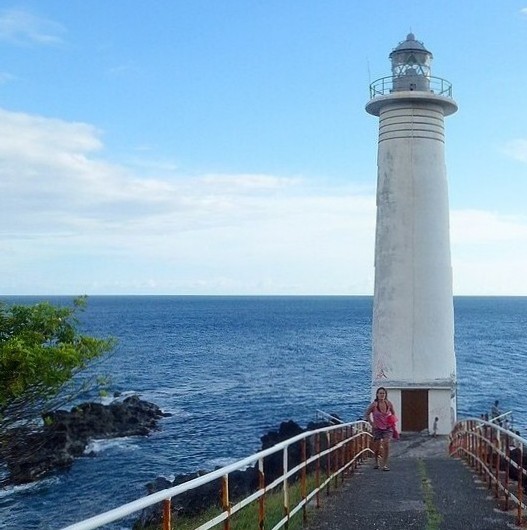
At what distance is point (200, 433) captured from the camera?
34.6m

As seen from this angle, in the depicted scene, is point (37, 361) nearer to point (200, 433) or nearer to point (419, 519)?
point (419, 519)

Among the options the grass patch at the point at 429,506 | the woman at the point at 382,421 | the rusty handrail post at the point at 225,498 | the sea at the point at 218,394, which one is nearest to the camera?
the rusty handrail post at the point at 225,498

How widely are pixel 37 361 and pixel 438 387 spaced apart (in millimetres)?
11555

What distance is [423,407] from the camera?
18672 millimetres

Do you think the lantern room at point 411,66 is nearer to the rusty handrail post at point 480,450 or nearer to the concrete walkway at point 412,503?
the rusty handrail post at point 480,450

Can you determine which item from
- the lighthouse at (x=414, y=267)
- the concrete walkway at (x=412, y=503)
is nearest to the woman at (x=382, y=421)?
the concrete walkway at (x=412, y=503)

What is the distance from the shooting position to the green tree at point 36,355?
31.7ft

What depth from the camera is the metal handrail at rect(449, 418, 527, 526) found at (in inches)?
307

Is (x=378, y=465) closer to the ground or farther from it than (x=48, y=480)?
farther from it

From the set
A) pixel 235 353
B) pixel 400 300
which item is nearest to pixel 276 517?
pixel 400 300

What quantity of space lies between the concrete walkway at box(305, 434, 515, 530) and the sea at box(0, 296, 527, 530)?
23.1ft

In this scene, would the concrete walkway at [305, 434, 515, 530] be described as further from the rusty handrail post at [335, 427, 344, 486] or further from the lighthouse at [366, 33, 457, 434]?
the lighthouse at [366, 33, 457, 434]

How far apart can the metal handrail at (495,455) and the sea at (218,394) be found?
768cm

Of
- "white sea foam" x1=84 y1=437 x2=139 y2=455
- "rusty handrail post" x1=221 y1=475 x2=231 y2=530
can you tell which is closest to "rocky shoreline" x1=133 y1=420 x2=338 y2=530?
"white sea foam" x1=84 y1=437 x2=139 y2=455
